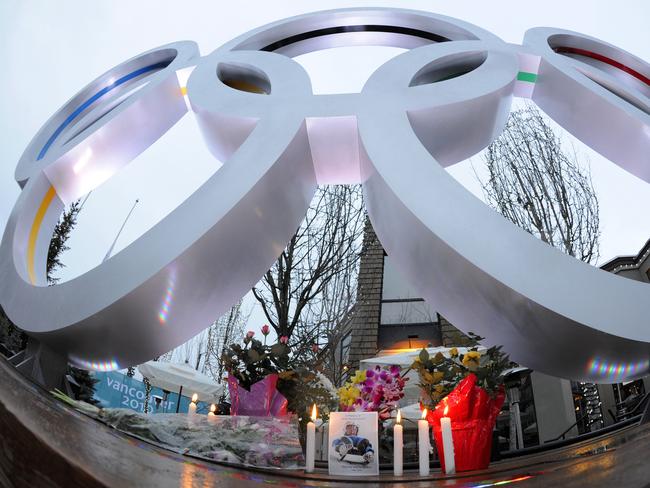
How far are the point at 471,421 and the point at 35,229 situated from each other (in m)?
3.13

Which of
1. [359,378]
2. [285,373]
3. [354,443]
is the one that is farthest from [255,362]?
[354,443]

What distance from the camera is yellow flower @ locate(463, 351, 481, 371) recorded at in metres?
1.97

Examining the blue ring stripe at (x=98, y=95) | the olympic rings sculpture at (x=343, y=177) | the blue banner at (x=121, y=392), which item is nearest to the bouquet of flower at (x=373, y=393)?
the olympic rings sculpture at (x=343, y=177)

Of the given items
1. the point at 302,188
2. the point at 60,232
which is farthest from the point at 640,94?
the point at 60,232

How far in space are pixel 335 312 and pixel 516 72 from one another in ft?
22.1

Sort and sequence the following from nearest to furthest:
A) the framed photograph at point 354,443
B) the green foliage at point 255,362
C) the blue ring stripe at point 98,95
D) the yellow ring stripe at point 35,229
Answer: the framed photograph at point 354,443
the green foliage at point 255,362
the yellow ring stripe at point 35,229
the blue ring stripe at point 98,95

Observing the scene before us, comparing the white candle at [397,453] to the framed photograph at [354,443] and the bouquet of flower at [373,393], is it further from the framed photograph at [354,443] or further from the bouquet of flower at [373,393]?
the bouquet of flower at [373,393]

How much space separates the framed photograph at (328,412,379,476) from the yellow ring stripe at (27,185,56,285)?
244 cm

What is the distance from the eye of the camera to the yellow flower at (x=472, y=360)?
197cm

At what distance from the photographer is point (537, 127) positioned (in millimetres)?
10469

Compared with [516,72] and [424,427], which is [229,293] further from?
[516,72]

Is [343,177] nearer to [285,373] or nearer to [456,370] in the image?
[285,373]

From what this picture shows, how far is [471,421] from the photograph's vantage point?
6.33ft

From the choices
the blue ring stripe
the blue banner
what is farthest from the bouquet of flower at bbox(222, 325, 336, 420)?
the blue banner
